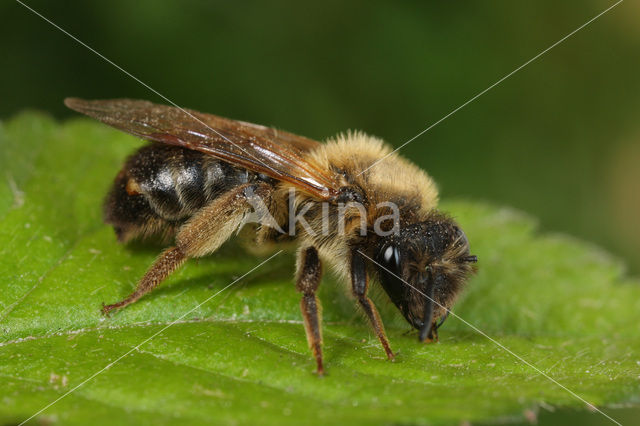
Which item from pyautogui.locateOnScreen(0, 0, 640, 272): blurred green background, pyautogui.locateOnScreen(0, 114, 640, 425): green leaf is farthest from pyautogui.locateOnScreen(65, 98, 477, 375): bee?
pyautogui.locateOnScreen(0, 0, 640, 272): blurred green background

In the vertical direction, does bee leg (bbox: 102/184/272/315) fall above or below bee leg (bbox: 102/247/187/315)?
above

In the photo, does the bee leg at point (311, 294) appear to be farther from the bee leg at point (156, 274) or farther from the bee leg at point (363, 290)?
the bee leg at point (156, 274)

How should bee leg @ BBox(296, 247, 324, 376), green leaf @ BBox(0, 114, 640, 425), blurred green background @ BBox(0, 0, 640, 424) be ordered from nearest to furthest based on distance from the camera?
green leaf @ BBox(0, 114, 640, 425), bee leg @ BBox(296, 247, 324, 376), blurred green background @ BBox(0, 0, 640, 424)

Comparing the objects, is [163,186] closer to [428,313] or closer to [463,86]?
[428,313]

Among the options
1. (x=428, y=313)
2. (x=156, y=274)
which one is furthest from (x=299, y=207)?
(x=428, y=313)

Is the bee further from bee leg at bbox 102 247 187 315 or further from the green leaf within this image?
the green leaf

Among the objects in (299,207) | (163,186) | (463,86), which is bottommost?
(163,186)

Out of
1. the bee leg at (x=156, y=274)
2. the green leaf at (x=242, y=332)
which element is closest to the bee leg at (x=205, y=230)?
the bee leg at (x=156, y=274)
